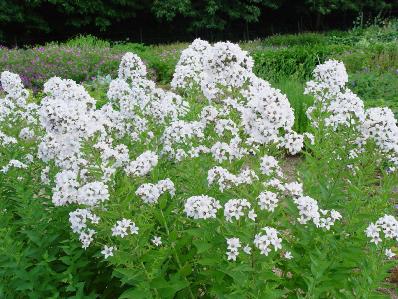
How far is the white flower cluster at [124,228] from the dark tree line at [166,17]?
23857 millimetres

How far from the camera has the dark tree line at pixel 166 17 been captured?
25984mm

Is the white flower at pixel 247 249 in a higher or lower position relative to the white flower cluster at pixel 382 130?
lower

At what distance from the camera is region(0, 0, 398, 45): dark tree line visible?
85.3 ft

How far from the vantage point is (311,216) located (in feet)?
9.61

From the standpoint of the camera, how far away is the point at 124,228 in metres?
2.93

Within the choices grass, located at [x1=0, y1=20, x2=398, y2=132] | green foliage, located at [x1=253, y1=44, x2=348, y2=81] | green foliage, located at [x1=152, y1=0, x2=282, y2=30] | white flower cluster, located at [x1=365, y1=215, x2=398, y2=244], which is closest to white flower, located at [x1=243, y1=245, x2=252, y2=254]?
white flower cluster, located at [x1=365, y1=215, x2=398, y2=244]

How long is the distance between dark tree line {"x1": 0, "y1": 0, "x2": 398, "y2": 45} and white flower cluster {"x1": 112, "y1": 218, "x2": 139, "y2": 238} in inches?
939

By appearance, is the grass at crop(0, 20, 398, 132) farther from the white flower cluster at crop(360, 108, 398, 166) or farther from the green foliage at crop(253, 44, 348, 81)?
the white flower cluster at crop(360, 108, 398, 166)

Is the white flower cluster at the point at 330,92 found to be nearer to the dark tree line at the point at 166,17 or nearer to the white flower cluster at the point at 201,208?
the white flower cluster at the point at 201,208

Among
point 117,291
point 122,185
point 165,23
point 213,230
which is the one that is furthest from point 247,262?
point 165,23

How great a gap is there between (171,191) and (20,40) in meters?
25.1

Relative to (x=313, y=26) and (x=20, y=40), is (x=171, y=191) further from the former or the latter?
(x=313, y=26)

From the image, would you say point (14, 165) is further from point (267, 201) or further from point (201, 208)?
point (267, 201)

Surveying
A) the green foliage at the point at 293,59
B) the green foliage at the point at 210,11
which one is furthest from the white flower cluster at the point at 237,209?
the green foliage at the point at 210,11
